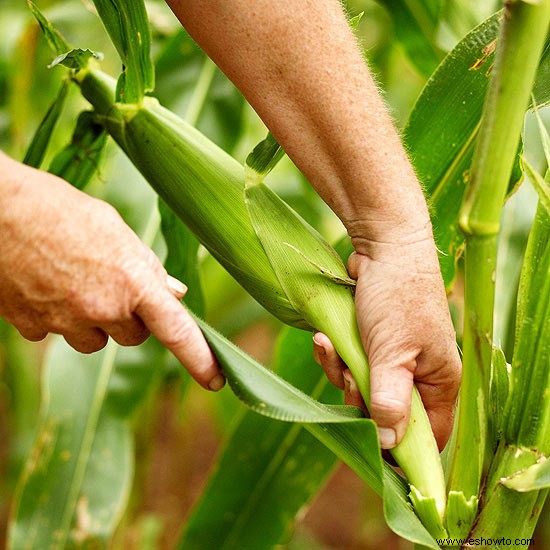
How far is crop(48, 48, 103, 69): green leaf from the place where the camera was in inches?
26.5

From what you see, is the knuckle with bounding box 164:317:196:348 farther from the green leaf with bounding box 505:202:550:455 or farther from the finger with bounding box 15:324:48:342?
the green leaf with bounding box 505:202:550:455

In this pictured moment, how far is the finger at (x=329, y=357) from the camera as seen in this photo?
666 millimetres

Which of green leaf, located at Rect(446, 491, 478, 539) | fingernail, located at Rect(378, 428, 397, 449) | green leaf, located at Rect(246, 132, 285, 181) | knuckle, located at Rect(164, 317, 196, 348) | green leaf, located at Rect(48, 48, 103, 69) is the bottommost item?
green leaf, located at Rect(446, 491, 478, 539)

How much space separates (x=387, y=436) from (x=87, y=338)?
0.27m

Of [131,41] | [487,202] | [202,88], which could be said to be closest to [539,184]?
[487,202]

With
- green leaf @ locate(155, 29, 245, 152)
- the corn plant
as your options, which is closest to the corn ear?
the corn plant

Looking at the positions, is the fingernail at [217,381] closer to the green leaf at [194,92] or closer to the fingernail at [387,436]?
the fingernail at [387,436]

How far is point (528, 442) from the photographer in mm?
614

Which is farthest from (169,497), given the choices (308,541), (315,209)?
(315,209)

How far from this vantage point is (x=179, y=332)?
2.02 ft

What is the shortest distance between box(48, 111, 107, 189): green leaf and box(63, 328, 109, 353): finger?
12.5 inches

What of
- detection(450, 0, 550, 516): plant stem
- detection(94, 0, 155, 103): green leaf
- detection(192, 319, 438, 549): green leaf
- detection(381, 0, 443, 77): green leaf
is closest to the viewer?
detection(450, 0, 550, 516): plant stem

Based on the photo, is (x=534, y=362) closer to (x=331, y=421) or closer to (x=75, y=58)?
(x=331, y=421)

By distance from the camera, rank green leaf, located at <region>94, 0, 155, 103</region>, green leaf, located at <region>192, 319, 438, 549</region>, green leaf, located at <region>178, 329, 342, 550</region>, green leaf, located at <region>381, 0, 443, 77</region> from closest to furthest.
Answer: green leaf, located at <region>192, 319, 438, 549</region>, green leaf, located at <region>94, 0, 155, 103</region>, green leaf, located at <region>178, 329, 342, 550</region>, green leaf, located at <region>381, 0, 443, 77</region>
